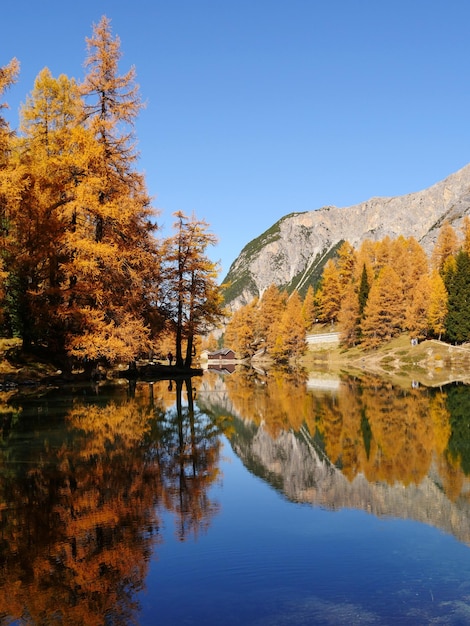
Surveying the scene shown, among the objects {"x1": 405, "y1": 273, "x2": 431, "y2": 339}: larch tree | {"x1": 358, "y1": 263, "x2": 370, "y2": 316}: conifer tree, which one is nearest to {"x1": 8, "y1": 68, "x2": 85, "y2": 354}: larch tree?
{"x1": 405, "y1": 273, "x2": 431, "y2": 339}: larch tree

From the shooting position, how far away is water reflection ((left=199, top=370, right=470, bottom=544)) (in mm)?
9578

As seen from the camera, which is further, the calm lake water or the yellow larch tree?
the yellow larch tree

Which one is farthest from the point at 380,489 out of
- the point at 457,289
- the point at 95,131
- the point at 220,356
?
the point at 220,356

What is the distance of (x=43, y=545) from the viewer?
7203 millimetres

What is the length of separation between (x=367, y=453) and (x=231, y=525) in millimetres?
6524

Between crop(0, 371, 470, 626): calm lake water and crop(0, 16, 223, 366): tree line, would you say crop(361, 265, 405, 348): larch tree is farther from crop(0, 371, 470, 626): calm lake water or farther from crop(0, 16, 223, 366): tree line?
crop(0, 371, 470, 626): calm lake water

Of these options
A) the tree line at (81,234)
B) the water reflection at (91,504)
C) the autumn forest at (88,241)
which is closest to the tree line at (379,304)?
the autumn forest at (88,241)

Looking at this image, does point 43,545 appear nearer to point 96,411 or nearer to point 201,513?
point 201,513

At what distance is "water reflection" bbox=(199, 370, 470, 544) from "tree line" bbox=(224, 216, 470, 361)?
5386cm

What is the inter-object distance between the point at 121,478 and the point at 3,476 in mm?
2410

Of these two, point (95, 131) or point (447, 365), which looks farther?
point (447, 365)

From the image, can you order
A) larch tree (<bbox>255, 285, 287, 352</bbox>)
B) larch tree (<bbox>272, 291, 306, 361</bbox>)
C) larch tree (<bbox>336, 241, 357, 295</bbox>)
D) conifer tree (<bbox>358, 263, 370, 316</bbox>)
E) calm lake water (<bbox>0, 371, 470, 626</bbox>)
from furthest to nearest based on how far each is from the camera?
1. larch tree (<bbox>336, 241, 357, 295</bbox>)
2. larch tree (<bbox>255, 285, 287, 352</bbox>)
3. larch tree (<bbox>272, 291, 306, 361</bbox>)
4. conifer tree (<bbox>358, 263, 370, 316</bbox>)
5. calm lake water (<bbox>0, 371, 470, 626</bbox>)

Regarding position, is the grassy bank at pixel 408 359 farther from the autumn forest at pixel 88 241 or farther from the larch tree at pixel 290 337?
the autumn forest at pixel 88 241

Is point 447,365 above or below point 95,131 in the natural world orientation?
below
